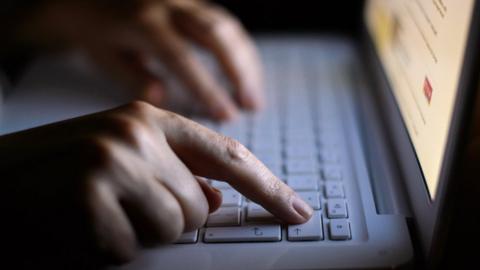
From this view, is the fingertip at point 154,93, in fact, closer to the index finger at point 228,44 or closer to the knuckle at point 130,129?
the index finger at point 228,44

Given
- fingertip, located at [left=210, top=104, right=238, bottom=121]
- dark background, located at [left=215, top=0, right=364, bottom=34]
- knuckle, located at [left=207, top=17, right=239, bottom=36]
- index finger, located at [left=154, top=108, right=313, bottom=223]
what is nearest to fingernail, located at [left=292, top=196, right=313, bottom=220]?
index finger, located at [left=154, top=108, right=313, bottom=223]

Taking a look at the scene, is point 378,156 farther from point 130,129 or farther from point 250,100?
point 130,129

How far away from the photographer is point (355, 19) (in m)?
0.96

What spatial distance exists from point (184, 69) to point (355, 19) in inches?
14.3

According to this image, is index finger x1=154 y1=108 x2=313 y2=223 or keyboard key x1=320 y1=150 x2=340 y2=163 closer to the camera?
index finger x1=154 y1=108 x2=313 y2=223

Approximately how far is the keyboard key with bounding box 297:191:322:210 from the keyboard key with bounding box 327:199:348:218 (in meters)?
0.01

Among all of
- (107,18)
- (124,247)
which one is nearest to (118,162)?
(124,247)

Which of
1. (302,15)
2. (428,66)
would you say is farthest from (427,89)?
(302,15)

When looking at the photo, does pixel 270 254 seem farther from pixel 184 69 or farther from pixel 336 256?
pixel 184 69

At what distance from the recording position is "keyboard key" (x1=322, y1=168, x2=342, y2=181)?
58cm

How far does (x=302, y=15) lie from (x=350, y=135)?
1.22ft

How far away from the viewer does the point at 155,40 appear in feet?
2.55

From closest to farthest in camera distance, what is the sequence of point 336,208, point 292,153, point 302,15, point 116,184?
point 116,184 < point 336,208 < point 292,153 < point 302,15

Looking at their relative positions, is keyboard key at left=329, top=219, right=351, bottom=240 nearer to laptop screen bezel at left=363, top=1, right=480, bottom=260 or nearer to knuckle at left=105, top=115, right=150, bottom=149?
laptop screen bezel at left=363, top=1, right=480, bottom=260
